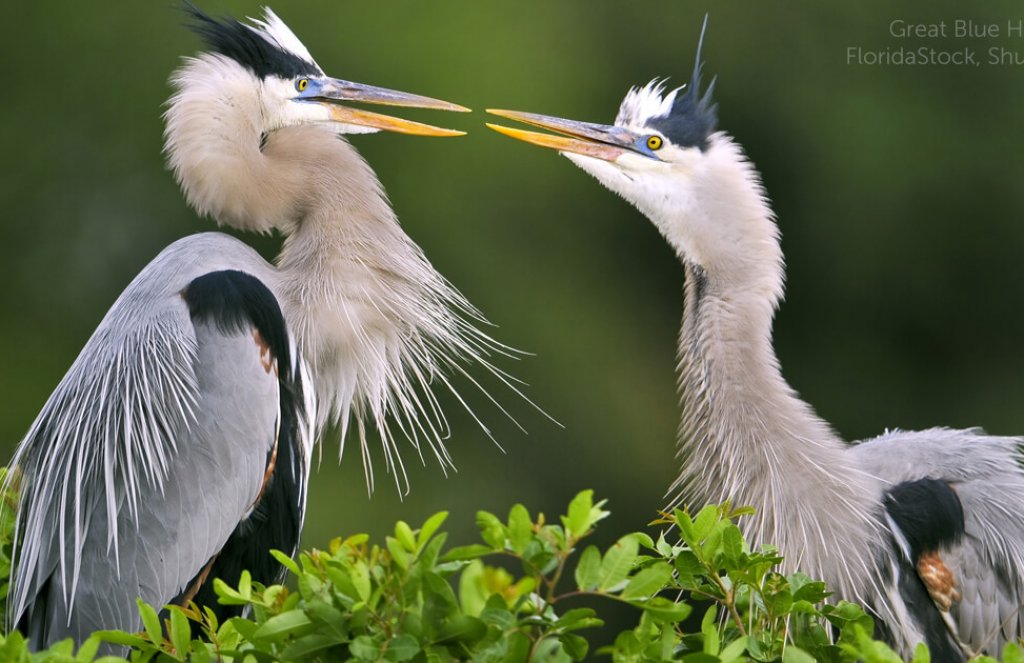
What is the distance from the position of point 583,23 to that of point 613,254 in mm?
1594

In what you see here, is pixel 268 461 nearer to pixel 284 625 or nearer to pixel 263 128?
pixel 263 128

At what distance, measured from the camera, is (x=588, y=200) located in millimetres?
9344

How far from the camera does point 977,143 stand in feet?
29.1

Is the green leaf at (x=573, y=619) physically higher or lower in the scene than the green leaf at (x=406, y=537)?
lower

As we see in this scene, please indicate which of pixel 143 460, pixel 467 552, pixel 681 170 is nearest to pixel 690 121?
pixel 681 170

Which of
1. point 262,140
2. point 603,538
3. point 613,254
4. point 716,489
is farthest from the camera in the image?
point 613,254

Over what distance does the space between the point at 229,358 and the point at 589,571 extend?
1.57 metres

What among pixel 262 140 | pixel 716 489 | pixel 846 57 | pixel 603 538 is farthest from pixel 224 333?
pixel 846 57

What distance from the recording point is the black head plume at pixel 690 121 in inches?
140

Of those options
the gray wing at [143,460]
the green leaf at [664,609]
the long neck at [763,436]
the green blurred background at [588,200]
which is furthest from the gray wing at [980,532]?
the green blurred background at [588,200]

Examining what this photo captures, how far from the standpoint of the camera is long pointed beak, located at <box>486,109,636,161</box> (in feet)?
11.8

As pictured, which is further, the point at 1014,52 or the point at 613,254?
the point at 613,254

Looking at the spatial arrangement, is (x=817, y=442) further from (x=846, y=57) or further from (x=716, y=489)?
(x=846, y=57)

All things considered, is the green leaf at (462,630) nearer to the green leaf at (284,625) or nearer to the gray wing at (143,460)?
the green leaf at (284,625)
